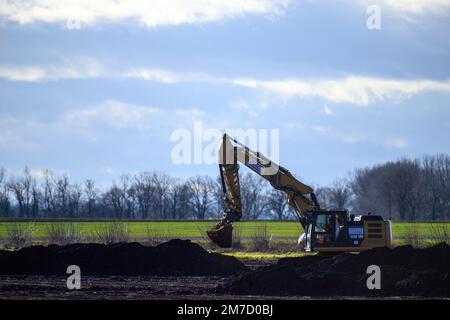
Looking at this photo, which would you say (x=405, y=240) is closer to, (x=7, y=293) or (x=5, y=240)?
(x=5, y=240)

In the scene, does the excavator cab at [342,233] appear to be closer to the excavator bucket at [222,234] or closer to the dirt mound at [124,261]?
the dirt mound at [124,261]

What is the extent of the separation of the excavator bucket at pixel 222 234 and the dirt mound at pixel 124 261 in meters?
0.67

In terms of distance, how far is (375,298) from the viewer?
95.0ft

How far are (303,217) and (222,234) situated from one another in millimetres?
3670

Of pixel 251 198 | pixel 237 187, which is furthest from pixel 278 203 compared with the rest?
pixel 237 187

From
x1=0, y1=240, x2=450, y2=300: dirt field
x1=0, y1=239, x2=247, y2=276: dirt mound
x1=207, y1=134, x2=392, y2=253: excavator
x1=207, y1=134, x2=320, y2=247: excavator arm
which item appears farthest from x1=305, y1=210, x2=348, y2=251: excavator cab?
x1=0, y1=239, x2=247, y2=276: dirt mound

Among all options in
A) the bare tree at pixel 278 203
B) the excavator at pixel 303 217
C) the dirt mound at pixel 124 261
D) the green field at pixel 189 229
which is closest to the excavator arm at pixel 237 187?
the excavator at pixel 303 217

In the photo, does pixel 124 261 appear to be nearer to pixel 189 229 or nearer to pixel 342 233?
pixel 342 233

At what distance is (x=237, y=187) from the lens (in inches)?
1667

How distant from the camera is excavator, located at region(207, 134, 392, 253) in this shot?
39750mm

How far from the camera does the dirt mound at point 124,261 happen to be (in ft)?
132
